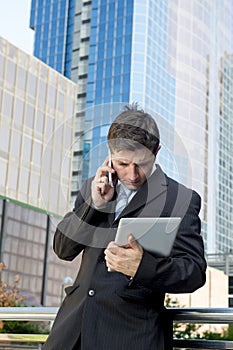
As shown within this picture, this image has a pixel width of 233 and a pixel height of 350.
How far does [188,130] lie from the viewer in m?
45.4

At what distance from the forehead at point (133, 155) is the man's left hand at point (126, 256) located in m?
0.12

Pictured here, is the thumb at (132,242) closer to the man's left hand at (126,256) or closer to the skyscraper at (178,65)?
the man's left hand at (126,256)

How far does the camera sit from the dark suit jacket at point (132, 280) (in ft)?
3.65

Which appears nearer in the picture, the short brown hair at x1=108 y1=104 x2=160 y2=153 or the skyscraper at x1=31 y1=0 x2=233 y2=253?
the short brown hair at x1=108 y1=104 x2=160 y2=153

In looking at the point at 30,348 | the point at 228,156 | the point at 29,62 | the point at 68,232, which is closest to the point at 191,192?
the point at 68,232

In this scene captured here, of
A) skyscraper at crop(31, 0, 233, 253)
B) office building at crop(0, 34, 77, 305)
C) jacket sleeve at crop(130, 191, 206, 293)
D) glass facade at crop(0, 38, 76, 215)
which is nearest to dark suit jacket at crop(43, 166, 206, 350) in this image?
jacket sleeve at crop(130, 191, 206, 293)

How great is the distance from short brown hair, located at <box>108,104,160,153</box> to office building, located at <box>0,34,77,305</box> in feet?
56.5

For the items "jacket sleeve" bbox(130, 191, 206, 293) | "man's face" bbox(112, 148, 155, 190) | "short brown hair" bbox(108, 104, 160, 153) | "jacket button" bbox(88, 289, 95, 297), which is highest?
"short brown hair" bbox(108, 104, 160, 153)

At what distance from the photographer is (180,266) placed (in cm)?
111

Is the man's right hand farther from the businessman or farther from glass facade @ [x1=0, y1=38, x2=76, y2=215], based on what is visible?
glass facade @ [x1=0, y1=38, x2=76, y2=215]

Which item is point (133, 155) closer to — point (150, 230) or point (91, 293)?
point (150, 230)

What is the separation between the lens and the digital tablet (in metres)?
1.09

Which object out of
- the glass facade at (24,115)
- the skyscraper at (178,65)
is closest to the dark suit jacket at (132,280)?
the glass facade at (24,115)

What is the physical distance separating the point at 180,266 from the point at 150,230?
0.08 m
